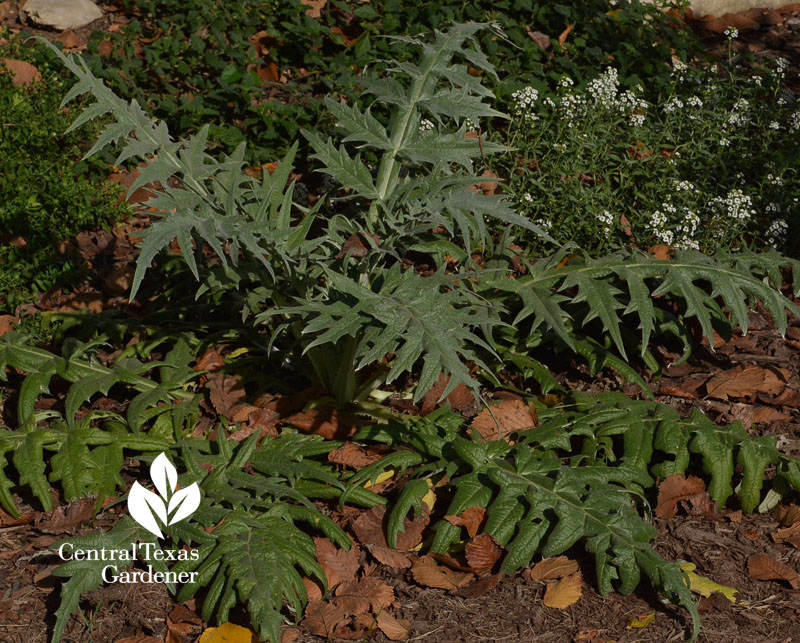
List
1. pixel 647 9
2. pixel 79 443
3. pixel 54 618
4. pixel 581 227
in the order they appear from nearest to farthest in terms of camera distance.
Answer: pixel 54 618
pixel 79 443
pixel 581 227
pixel 647 9

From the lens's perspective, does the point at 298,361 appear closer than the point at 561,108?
Yes

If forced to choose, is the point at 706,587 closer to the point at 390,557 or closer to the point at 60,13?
the point at 390,557

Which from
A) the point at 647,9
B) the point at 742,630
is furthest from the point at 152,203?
the point at 647,9

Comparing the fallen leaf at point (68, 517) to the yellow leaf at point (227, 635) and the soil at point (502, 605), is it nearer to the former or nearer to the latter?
the soil at point (502, 605)

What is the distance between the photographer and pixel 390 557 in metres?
3.06

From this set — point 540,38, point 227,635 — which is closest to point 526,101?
point 540,38

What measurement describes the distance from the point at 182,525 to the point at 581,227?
2.64 m

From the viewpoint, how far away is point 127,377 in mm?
3543

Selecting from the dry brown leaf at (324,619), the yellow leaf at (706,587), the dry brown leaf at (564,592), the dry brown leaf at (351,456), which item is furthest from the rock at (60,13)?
the yellow leaf at (706,587)

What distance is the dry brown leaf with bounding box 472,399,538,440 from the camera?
356cm

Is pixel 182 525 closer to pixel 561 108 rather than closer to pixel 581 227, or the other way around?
pixel 581 227

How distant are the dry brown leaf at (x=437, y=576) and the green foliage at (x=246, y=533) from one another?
24cm

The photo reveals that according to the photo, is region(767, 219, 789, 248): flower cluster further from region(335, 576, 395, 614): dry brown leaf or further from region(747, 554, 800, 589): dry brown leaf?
region(335, 576, 395, 614): dry brown leaf

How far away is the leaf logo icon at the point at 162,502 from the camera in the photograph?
2.97m
